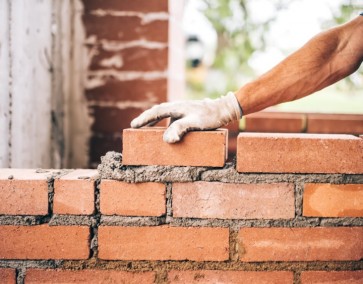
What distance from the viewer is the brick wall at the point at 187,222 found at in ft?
3.59

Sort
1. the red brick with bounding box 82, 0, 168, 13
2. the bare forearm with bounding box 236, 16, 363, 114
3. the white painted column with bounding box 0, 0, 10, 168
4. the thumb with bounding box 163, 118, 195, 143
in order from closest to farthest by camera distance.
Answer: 1. the thumb with bounding box 163, 118, 195, 143
2. the bare forearm with bounding box 236, 16, 363, 114
3. the white painted column with bounding box 0, 0, 10, 168
4. the red brick with bounding box 82, 0, 168, 13

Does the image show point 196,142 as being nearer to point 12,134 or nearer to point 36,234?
point 36,234

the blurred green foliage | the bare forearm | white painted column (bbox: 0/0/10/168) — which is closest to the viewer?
the bare forearm

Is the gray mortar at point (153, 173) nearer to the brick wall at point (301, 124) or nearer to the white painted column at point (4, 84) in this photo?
the white painted column at point (4, 84)

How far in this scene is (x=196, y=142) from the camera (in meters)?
1.08

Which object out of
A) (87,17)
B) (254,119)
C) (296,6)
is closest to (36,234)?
(87,17)

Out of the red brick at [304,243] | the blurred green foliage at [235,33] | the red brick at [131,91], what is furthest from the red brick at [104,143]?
the blurred green foliage at [235,33]

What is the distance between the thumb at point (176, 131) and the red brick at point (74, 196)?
0.25 meters

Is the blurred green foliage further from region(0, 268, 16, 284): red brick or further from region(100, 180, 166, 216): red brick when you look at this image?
region(0, 268, 16, 284): red brick

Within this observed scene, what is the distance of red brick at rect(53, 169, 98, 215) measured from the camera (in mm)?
1108

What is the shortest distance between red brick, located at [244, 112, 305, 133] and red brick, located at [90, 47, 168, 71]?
0.59 meters

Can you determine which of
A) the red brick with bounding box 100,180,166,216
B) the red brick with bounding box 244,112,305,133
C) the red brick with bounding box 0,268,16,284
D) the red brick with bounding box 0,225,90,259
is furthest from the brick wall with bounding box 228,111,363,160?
the red brick with bounding box 0,268,16,284

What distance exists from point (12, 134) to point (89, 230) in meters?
0.59

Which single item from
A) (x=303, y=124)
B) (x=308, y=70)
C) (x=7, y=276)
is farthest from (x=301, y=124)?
(x=7, y=276)
